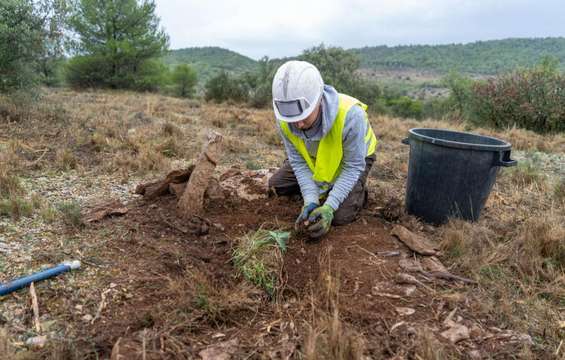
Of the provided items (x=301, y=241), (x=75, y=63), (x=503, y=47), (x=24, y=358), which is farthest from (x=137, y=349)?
(x=503, y=47)

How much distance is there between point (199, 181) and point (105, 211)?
742 mm

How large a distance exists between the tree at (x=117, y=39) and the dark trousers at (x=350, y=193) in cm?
1852

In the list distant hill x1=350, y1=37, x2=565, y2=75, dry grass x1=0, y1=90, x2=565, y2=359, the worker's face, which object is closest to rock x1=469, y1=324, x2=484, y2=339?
dry grass x1=0, y1=90, x2=565, y2=359

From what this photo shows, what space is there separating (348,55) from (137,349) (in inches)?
983

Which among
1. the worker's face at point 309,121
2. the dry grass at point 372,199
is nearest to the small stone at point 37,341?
the dry grass at point 372,199

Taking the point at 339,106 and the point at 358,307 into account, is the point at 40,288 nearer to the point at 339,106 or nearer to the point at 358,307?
the point at 358,307

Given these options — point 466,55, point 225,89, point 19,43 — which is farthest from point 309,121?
point 466,55

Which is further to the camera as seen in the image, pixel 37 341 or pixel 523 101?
pixel 523 101

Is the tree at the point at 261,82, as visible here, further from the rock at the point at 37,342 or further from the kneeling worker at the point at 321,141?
the rock at the point at 37,342

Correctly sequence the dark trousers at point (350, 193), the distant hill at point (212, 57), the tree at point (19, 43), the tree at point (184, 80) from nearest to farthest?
the dark trousers at point (350, 193) → the tree at point (19, 43) → the tree at point (184, 80) → the distant hill at point (212, 57)

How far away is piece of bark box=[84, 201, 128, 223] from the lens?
3.06 meters

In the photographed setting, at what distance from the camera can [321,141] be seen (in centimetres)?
297

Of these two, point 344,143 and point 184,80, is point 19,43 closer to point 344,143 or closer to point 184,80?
point 344,143

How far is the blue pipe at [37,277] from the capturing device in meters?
2.15
